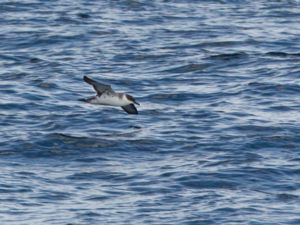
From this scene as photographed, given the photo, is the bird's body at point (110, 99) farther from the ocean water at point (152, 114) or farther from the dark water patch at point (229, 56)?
the dark water patch at point (229, 56)

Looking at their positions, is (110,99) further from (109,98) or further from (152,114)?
(152,114)

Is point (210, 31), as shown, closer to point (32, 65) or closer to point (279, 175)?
point (32, 65)

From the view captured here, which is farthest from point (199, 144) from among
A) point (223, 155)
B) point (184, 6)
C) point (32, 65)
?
point (184, 6)

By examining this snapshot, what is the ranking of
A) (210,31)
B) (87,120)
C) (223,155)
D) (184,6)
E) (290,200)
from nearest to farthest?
(290,200), (223,155), (87,120), (210,31), (184,6)


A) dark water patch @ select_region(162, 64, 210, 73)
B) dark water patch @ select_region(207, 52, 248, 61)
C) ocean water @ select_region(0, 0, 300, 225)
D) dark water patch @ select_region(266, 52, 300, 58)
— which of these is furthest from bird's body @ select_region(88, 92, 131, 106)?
dark water patch @ select_region(266, 52, 300, 58)

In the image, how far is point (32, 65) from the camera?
33.9 meters

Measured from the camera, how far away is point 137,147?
25750mm

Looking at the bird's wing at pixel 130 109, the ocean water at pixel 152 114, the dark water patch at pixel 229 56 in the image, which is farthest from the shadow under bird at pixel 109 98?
the dark water patch at pixel 229 56

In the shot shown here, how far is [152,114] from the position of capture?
28.7 metres

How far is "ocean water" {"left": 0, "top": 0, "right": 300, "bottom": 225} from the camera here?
858 inches

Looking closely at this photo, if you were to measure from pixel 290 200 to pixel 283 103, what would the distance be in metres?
7.88

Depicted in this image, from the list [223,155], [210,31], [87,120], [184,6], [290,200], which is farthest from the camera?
[184,6]

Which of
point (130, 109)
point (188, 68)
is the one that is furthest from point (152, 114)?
point (188, 68)

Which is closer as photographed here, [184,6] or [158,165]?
[158,165]
